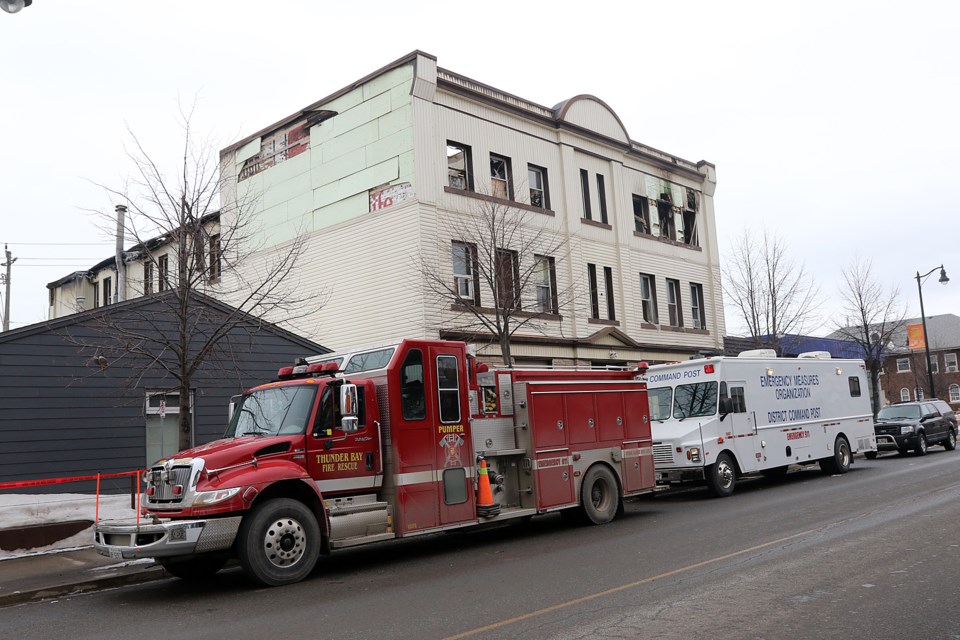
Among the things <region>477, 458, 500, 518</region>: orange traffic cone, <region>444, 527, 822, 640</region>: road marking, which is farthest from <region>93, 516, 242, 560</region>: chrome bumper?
<region>477, 458, 500, 518</region>: orange traffic cone

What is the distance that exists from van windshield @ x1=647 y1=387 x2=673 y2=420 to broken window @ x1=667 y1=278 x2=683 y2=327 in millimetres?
13508

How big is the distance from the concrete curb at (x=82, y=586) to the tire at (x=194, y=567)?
1.11ft

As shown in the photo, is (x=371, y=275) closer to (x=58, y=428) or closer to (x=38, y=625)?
(x=58, y=428)

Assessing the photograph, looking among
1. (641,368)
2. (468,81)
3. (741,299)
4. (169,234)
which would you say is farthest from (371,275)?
(741,299)

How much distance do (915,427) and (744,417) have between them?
11.5 meters

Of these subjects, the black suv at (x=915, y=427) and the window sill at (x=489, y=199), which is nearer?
the window sill at (x=489, y=199)

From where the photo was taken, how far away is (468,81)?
24203 mm

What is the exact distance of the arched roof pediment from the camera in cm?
2730

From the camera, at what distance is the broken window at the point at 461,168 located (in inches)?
943

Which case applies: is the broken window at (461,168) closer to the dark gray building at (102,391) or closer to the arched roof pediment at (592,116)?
the arched roof pediment at (592,116)

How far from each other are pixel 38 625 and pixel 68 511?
206 inches

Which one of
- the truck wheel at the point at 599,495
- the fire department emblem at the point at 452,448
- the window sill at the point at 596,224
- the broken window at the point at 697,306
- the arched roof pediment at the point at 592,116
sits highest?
the arched roof pediment at the point at 592,116

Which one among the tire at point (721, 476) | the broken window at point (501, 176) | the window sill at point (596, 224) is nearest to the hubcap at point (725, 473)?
the tire at point (721, 476)

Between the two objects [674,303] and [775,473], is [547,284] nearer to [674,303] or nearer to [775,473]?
[674,303]
